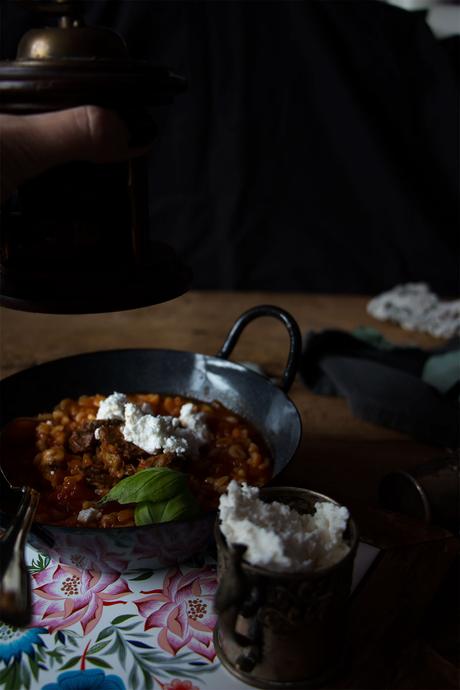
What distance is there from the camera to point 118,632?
3.22 feet

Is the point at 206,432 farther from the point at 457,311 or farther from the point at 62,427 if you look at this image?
A: the point at 457,311

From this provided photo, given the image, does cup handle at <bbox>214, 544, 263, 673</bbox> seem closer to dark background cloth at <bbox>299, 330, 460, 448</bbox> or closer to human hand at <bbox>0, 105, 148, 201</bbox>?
human hand at <bbox>0, 105, 148, 201</bbox>

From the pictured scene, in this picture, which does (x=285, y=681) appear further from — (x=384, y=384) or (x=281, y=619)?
(x=384, y=384)

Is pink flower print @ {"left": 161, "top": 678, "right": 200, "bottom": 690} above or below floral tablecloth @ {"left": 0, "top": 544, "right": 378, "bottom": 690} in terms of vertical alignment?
above

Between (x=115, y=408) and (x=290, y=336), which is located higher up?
(x=290, y=336)

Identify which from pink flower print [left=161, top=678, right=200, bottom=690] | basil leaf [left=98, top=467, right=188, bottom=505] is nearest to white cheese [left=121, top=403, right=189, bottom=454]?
basil leaf [left=98, top=467, right=188, bottom=505]

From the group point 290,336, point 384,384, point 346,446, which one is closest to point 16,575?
point 290,336

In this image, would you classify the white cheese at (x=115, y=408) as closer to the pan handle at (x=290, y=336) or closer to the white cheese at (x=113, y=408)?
the white cheese at (x=113, y=408)

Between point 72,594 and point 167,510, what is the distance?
0.20m

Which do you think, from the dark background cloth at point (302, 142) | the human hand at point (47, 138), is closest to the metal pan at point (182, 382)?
the human hand at point (47, 138)

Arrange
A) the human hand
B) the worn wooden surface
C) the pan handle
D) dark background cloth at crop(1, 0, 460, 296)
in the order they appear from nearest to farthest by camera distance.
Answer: the human hand, the pan handle, the worn wooden surface, dark background cloth at crop(1, 0, 460, 296)

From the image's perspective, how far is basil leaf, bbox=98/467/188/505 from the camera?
3.33 ft

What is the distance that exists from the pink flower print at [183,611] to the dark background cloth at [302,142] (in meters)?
1.92

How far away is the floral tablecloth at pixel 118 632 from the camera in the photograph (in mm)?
903
